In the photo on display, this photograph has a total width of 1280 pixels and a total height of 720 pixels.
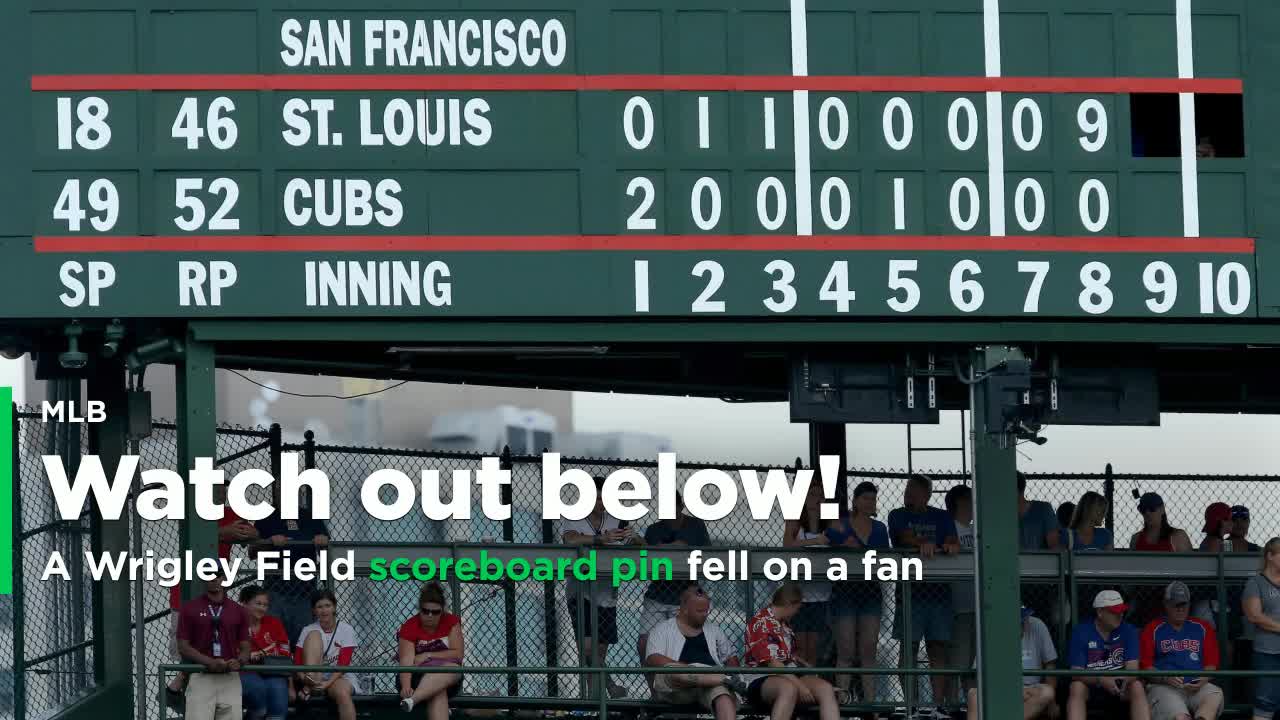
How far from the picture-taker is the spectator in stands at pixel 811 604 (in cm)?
1251

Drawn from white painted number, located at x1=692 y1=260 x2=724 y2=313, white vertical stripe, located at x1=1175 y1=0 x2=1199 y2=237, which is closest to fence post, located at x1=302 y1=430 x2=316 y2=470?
white painted number, located at x1=692 y1=260 x2=724 y2=313

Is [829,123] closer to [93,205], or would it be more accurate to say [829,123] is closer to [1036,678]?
[1036,678]

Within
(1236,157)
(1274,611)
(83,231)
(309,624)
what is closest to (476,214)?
(83,231)

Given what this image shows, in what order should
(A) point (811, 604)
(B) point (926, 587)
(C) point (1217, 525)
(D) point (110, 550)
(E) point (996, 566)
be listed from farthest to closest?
1. (C) point (1217, 525)
2. (D) point (110, 550)
3. (B) point (926, 587)
4. (A) point (811, 604)
5. (E) point (996, 566)

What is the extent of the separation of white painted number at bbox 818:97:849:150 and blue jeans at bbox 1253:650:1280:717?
4.38m

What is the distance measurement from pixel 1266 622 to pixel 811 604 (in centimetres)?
282

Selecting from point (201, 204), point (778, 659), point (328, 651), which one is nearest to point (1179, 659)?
point (778, 659)

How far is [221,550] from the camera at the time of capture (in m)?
12.5

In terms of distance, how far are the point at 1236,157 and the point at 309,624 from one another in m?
6.32

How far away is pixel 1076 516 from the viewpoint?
1322cm

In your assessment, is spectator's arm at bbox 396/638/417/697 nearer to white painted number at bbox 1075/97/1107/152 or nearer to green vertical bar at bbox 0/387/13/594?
green vertical bar at bbox 0/387/13/594

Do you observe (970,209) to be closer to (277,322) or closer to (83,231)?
(277,322)

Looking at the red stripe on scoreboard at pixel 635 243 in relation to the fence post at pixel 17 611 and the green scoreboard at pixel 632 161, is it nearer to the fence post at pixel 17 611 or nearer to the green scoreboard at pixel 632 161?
the green scoreboard at pixel 632 161

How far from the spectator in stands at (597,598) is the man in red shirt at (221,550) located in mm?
2032
